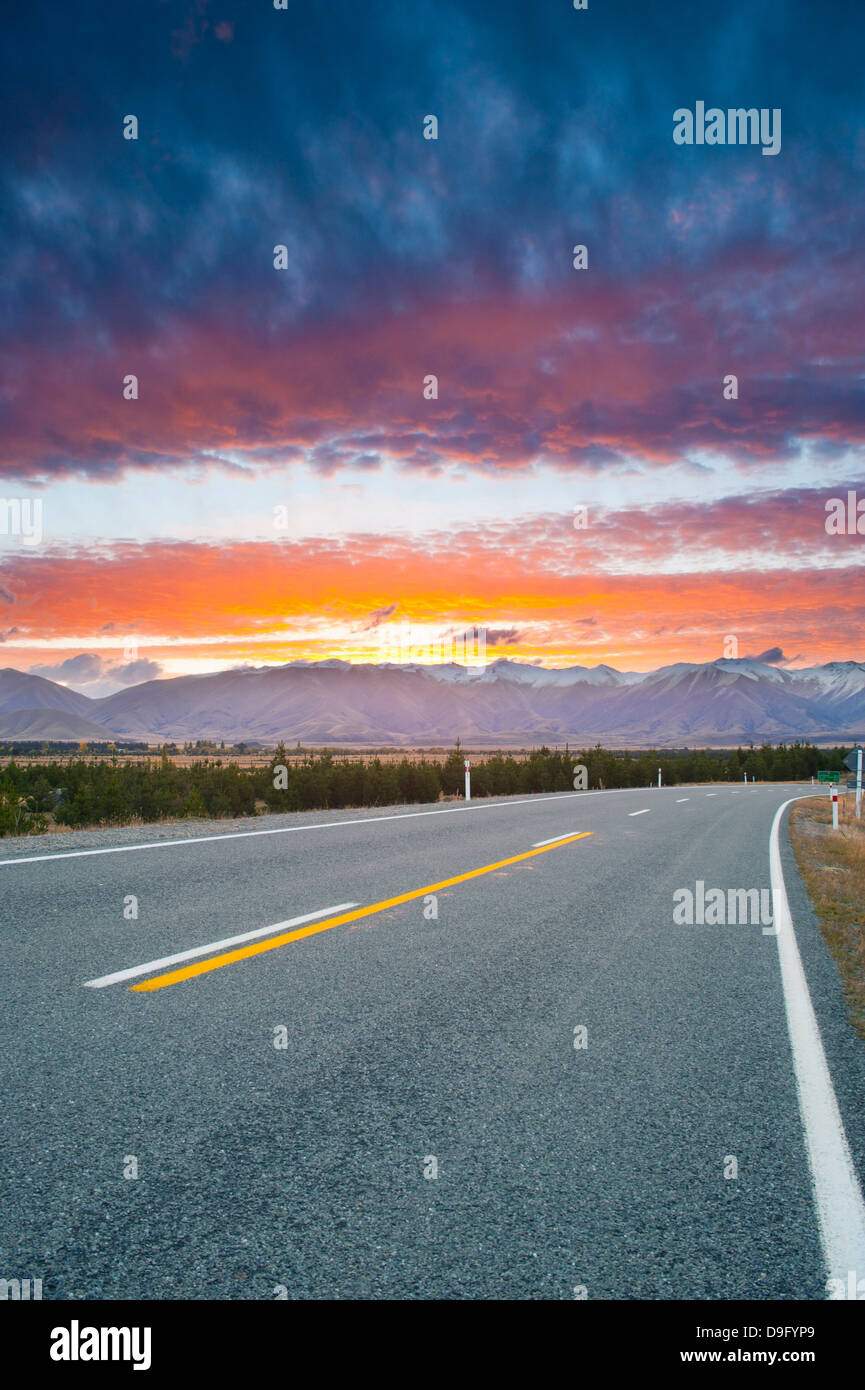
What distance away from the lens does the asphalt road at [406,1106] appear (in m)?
2.44

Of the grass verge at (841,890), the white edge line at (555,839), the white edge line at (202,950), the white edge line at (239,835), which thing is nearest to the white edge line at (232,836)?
the white edge line at (239,835)

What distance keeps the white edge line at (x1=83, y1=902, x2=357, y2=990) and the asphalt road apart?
0.27 feet

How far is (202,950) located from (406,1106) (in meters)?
2.79

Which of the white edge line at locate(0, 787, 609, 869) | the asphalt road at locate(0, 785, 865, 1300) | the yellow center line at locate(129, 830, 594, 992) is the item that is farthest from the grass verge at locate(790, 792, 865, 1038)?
the white edge line at locate(0, 787, 609, 869)

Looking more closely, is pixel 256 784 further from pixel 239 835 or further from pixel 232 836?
Result: pixel 232 836

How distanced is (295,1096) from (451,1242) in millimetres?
1210

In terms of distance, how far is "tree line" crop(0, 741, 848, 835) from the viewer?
29641 mm

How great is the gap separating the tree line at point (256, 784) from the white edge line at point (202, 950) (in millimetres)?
10503

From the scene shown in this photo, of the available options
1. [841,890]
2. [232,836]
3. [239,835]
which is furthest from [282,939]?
[841,890]

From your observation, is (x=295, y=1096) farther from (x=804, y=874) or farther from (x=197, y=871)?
(x=804, y=874)

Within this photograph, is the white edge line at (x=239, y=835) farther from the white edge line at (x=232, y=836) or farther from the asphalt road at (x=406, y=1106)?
the asphalt road at (x=406, y=1106)

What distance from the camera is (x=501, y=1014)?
4758mm

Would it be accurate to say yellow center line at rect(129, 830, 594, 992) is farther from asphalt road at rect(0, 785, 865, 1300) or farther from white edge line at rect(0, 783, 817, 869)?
white edge line at rect(0, 783, 817, 869)

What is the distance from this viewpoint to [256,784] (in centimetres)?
5106
